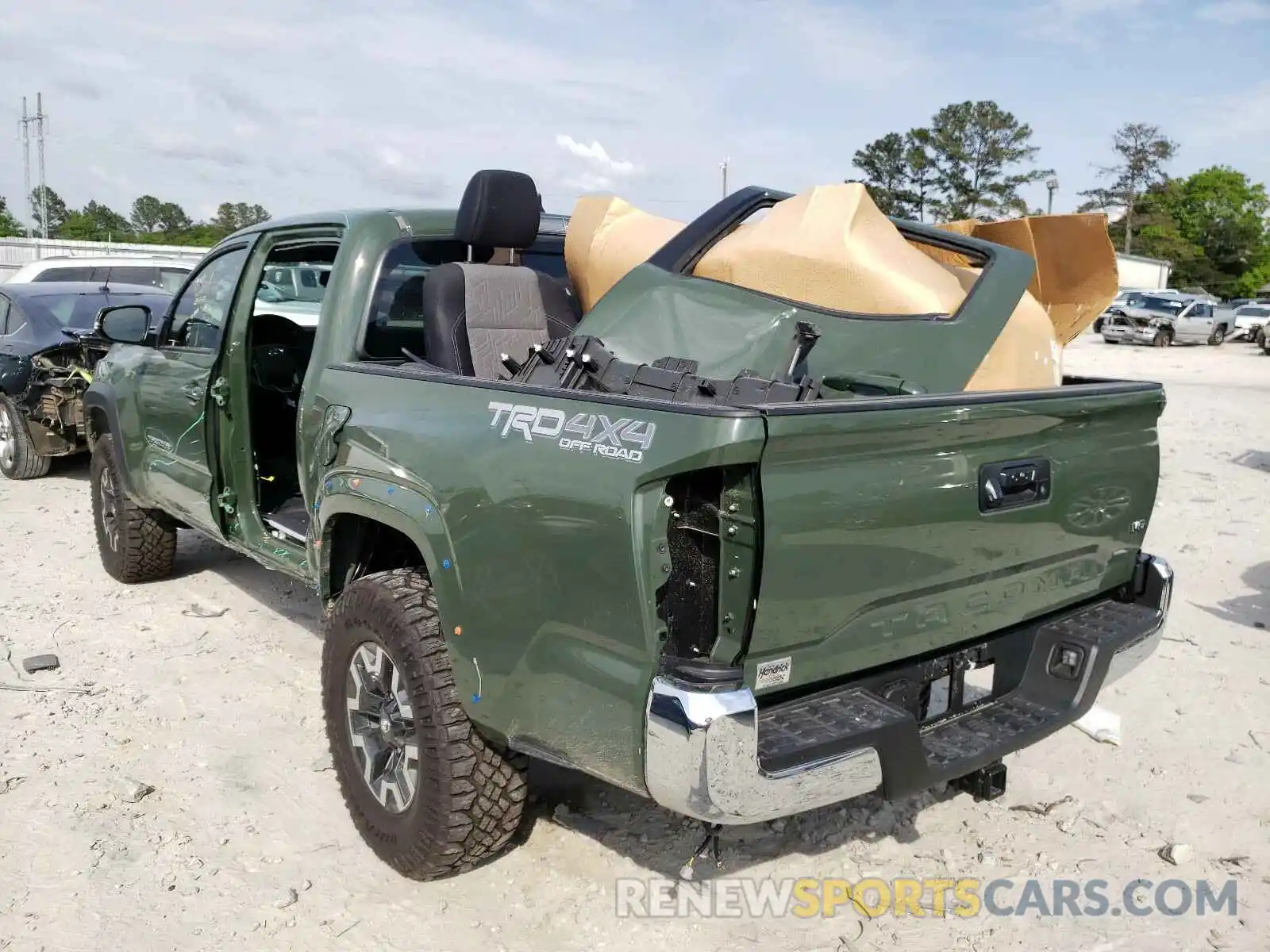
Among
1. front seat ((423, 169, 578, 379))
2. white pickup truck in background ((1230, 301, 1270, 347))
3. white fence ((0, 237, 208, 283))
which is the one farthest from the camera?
white pickup truck in background ((1230, 301, 1270, 347))

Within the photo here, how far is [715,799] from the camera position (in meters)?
2.22

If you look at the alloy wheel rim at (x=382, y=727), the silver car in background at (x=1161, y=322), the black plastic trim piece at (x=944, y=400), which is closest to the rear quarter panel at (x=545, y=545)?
the black plastic trim piece at (x=944, y=400)

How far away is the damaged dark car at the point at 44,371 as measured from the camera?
8.88m

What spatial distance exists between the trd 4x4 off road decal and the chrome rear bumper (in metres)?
0.52

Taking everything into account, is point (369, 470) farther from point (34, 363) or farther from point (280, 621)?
point (34, 363)

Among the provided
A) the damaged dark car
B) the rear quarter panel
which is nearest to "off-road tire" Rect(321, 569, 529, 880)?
the rear quarter panel

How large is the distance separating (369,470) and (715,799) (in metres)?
1.53

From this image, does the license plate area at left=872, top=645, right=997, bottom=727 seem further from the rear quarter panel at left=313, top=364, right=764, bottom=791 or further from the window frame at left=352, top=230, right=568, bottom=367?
the window frame at left=352, top=230, right=568, bottom=367

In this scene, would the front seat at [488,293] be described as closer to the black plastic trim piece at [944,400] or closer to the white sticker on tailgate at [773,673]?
the black plastic trim piece at [944,400]

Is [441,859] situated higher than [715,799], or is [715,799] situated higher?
[715,799]

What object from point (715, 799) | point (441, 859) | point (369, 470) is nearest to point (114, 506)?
point (369, 470)

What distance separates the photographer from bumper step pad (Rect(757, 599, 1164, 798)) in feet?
7.84

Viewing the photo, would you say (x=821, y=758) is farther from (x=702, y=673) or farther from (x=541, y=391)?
(x=541, y=391)

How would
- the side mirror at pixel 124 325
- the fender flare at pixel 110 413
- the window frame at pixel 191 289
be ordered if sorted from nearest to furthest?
the window frame at pixel 191 289 < the side mirror at pixel 124 325 < the fender flare at pixel 110 413
